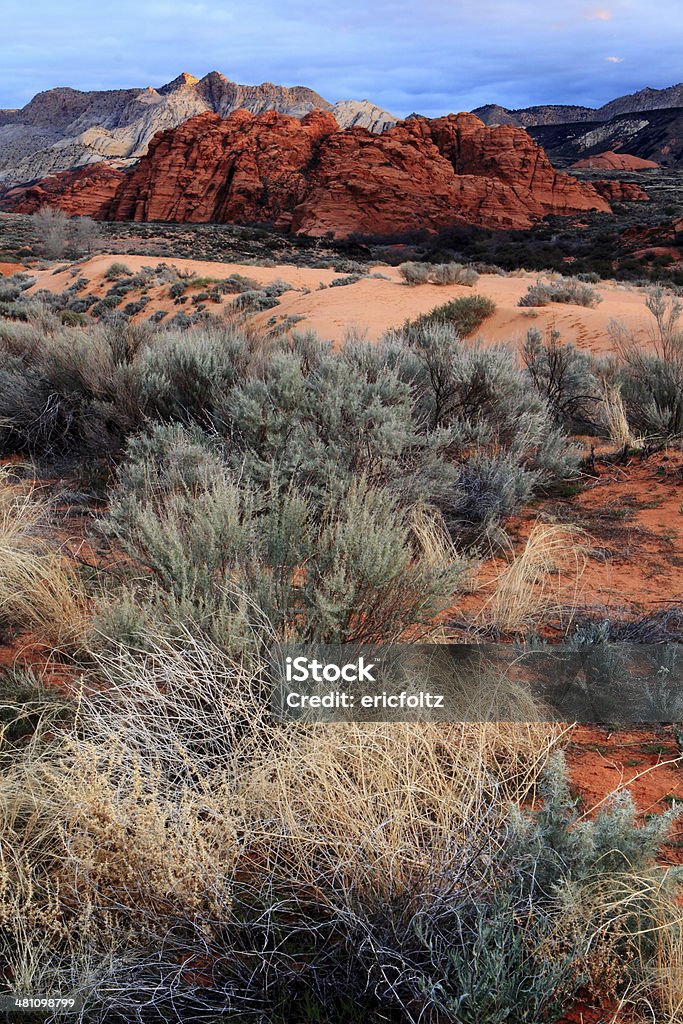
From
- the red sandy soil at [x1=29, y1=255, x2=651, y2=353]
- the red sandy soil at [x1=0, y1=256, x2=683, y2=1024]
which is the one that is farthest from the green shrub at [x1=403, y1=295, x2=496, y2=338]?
the red sandy soil at [x1=0, y1=256, x2=683, y2=1024]

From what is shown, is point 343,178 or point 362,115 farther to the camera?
point 362,115

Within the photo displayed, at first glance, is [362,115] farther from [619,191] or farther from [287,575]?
[287,575]

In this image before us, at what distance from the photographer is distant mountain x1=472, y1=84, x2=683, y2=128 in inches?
4634

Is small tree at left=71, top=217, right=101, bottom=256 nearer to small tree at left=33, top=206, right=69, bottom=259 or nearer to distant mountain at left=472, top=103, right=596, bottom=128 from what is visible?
small tree at left=33, top=206, right=69, bottom=259

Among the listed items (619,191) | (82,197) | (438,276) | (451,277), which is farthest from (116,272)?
(82,197)

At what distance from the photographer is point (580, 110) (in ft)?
456

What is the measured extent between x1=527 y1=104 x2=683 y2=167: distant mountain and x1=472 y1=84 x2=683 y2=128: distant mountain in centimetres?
536

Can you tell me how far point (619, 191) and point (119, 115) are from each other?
11632cm

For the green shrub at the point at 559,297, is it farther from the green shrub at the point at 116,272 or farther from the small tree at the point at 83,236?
the small tree at the point at 83,236

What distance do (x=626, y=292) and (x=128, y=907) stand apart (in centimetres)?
2063

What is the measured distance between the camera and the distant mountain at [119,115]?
11369 cm

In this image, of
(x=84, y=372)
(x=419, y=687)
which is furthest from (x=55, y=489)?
(x=419, y=687)

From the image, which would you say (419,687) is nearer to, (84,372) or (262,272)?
(84,372)

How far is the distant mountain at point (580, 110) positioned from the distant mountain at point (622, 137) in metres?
5.36
